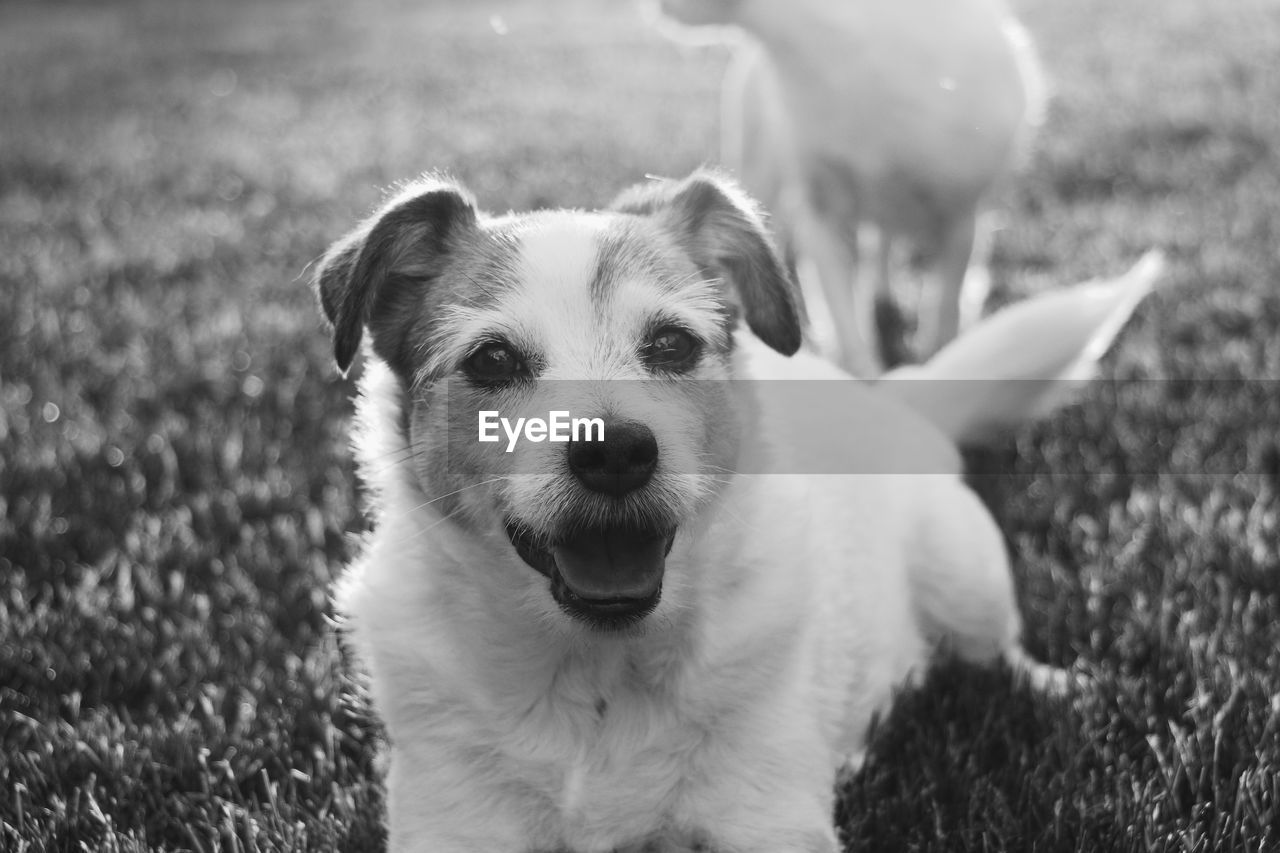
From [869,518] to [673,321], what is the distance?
0.91 meters

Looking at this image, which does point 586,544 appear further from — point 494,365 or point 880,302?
point 880,302

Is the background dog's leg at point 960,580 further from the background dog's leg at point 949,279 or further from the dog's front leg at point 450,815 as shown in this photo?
the background dog's leg at point 949,279

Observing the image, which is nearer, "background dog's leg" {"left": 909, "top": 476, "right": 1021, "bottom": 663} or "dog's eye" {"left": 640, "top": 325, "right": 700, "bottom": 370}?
"dog's eye" {"left": 640, "top": 325, "right": 700, "bottom": 370}

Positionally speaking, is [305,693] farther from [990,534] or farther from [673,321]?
[990,534]

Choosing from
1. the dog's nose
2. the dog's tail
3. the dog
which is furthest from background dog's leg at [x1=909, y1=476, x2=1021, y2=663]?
the dog's nose

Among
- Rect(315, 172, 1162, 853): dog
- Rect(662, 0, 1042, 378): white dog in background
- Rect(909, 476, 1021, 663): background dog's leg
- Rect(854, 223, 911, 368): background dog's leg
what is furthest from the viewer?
Rect(854, 223, 911, 368): background dog's leg

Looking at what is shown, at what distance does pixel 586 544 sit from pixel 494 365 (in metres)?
0.37

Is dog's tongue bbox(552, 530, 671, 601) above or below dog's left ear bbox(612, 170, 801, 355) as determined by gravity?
below

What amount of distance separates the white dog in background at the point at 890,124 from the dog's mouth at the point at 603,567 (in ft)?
8.95

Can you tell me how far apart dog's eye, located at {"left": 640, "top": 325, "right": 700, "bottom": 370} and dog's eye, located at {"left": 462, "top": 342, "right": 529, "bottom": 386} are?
0.23 m

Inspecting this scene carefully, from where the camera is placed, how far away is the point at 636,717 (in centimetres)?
231

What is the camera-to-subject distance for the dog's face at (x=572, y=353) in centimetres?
214

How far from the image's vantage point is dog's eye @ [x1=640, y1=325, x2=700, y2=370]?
233 cm

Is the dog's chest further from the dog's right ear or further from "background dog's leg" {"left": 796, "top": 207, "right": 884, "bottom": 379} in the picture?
"background dog's leg" {"left": 796, "top": 207, "right": 884, "bottom": 379}
